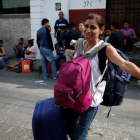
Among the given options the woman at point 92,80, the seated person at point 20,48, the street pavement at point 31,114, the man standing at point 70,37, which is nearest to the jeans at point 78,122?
the woman at point 92,80

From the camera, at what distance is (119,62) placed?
225 centimetres

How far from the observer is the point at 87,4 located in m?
10.2

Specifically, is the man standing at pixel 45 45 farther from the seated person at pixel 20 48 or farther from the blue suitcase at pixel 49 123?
the blue suitcase at pixel 49 123

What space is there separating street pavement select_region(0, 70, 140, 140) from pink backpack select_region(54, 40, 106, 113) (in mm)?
1875

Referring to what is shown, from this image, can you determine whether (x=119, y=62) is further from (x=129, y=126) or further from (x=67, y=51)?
(x=67, y=51)

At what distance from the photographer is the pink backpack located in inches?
85.0

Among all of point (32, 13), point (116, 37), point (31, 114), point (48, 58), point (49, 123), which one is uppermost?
point (32, 13)

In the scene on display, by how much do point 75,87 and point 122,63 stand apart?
489 millimetres

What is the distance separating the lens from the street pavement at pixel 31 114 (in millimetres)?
4051

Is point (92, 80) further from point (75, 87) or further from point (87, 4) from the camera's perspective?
point (87, 4)

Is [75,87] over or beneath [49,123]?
over

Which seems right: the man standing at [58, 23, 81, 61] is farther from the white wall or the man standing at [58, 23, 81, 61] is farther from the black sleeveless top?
the black sleeveless top

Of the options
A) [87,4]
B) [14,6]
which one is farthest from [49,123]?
[14,6]

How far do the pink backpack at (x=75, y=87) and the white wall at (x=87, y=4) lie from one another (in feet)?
27.3
